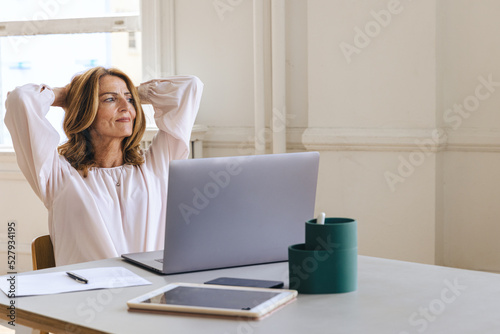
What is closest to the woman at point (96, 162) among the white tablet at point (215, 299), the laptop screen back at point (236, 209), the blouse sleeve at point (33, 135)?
the blouse sleeve at point (33, 135)

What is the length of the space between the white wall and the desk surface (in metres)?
1.78

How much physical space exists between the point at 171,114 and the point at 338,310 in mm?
1330

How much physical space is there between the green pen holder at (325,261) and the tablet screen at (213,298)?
87 millimetres

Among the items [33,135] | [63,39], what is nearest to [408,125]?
[33,135]

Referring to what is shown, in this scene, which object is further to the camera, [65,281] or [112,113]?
[112,113]

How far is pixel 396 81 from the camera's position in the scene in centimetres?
324

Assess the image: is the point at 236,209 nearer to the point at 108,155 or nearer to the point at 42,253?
the point at 42,253

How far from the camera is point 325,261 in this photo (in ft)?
4.51

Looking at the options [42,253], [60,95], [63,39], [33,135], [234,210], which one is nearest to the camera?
[234,210]

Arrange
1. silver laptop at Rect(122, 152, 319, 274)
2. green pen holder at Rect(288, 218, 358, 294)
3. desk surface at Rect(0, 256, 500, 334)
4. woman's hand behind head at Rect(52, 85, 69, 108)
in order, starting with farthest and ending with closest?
woman's hand behind head at Rect(52, 85, 69, 108) < silver laptop at Rect(122, 152, 319, 274) < green pen holder at Rect(288, 218, 358, 294) < desk surface at Rect(0, 256, 500, 334)

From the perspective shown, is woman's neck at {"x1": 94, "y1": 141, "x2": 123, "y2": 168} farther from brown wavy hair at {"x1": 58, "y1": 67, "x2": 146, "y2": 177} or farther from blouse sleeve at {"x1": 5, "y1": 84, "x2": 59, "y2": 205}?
blouse sleeve at {"x1": 5, "y1": 84, "x2": 59, "y2": 205}

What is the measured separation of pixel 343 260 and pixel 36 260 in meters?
0.92

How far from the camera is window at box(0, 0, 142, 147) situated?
3969 mm

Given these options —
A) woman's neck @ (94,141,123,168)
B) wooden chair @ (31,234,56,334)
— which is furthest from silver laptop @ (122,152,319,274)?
woman's neck @ (94,141,123,168)
